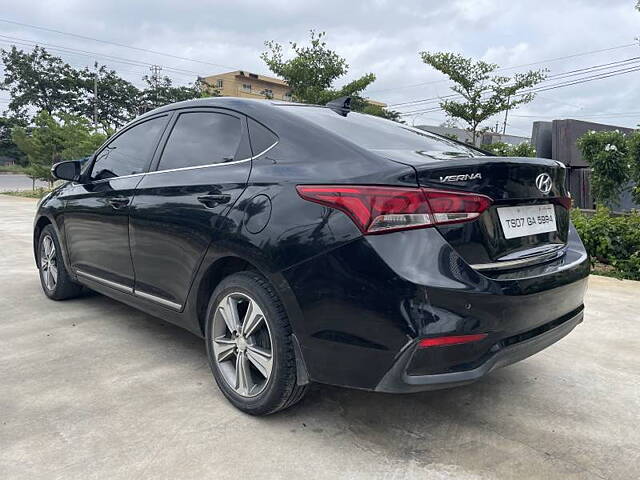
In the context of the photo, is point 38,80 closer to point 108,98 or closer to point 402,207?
point 108,98

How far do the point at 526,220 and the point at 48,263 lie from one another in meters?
3.98

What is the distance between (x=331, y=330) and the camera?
206 cm

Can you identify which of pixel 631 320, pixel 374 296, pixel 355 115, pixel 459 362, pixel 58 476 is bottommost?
pixel 631 320

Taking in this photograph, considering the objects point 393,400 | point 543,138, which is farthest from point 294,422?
point 543,138

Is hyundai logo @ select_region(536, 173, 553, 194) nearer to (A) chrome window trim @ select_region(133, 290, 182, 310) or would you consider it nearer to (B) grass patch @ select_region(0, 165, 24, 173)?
(A) chrome window trim @ select_region(133, 290, 182, 310)

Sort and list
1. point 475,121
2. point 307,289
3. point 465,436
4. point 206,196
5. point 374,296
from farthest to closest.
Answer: point 475,121 < point 206,196 < point 465,436 < point 307,289 < point 374,296

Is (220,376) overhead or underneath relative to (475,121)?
underneath

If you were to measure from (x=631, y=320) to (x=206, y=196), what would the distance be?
3.66 metres

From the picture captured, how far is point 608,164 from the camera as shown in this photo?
324 inches

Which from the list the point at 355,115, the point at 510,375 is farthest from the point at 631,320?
the point at 355,115

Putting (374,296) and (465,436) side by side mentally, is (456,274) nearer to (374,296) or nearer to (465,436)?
(374,296)

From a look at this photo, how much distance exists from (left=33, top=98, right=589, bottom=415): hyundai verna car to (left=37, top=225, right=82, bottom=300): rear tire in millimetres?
1579

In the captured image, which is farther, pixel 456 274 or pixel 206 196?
pixel 206 196

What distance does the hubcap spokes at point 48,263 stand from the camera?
440cm
